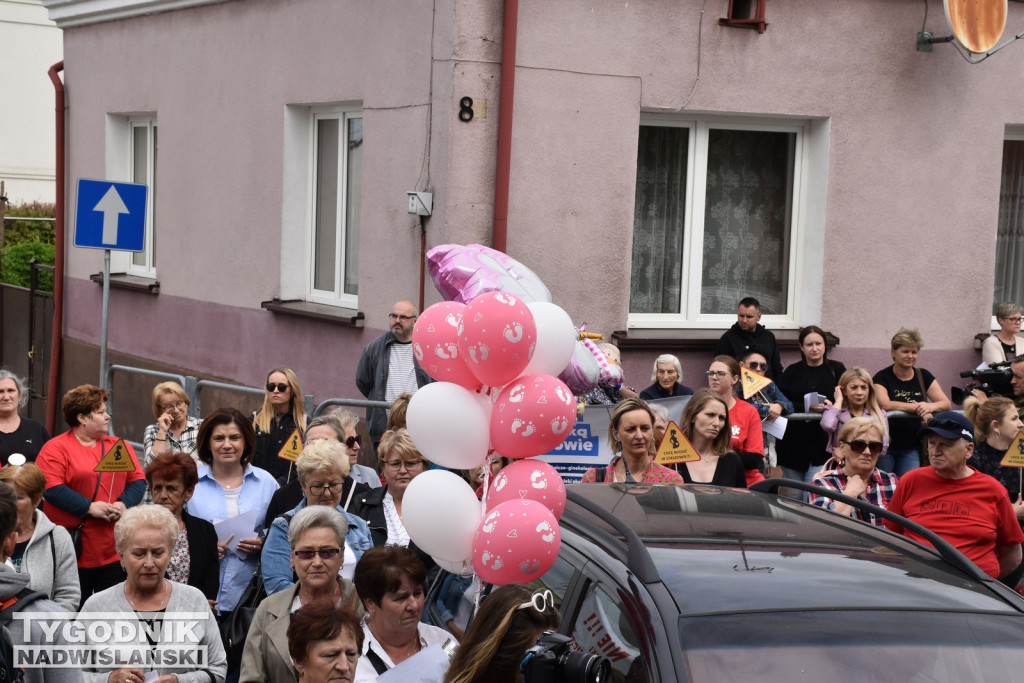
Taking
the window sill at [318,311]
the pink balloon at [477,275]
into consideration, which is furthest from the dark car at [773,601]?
the window sill at [318,311]

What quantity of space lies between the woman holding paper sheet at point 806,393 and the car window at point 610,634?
5.45 metres

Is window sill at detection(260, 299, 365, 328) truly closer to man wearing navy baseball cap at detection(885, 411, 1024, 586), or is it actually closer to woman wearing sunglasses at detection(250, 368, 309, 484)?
woman wearing sunglasses at detection(250, 368, 309, 484)

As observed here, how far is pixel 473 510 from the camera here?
4773mm

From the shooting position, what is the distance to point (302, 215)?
40.5 ft

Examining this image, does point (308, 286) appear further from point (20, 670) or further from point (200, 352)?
point (20, 670)

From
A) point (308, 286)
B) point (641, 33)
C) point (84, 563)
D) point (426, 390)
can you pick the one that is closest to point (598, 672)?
point (426, 390)

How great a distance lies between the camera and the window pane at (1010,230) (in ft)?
38.6

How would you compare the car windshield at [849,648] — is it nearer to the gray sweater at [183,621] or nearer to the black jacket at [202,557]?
the gray sweater at [183,621]

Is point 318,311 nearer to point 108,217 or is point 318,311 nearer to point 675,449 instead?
point 108,217

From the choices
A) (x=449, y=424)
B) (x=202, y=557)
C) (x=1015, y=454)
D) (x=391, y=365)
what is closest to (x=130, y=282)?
(x=391, y=365)

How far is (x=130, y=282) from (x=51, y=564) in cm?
965

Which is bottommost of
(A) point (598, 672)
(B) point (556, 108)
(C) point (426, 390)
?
(A) point (598, 672)

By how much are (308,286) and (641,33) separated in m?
4.22

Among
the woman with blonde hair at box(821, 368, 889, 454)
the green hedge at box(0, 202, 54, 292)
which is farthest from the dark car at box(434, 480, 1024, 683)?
the green hedge at box(0, 202, 54, 292)
